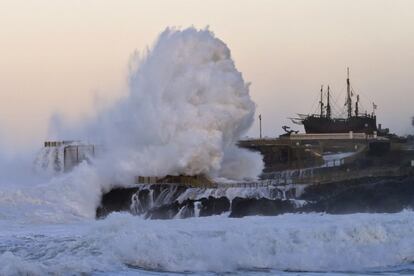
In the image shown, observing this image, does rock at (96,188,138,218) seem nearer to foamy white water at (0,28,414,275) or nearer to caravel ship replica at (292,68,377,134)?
foamy white water at (0,28,414,275)

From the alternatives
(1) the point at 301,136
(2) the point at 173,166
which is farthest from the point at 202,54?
(1) the point at 301,136

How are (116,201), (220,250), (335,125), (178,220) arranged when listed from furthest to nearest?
(335,125) < (116,201) < (178,220) < (220,250)

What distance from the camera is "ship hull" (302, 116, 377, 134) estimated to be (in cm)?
7181

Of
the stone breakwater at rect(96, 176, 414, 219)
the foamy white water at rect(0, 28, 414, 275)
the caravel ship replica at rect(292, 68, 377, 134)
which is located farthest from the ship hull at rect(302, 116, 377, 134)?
the stone breakwater at rect(96, 176, 414, 219)

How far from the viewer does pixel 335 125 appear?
72312 millimetres

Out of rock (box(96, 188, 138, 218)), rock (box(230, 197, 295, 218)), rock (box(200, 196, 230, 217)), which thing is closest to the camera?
rock (box(230, 197, 295, 218))

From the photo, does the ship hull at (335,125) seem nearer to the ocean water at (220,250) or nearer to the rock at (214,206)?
the rock at (214,206)

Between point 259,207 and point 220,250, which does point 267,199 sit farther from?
point 220,250

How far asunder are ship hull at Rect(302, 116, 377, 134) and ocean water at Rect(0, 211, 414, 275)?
4562 cm

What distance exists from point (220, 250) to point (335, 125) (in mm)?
50231

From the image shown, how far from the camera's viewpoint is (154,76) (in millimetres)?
43000

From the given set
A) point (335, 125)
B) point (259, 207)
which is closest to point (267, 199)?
point (259, 207)

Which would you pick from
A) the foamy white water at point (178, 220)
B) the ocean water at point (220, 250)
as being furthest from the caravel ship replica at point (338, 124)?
the ocean water at point (220, 250)

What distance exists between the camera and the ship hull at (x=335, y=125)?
71812 millimetres
